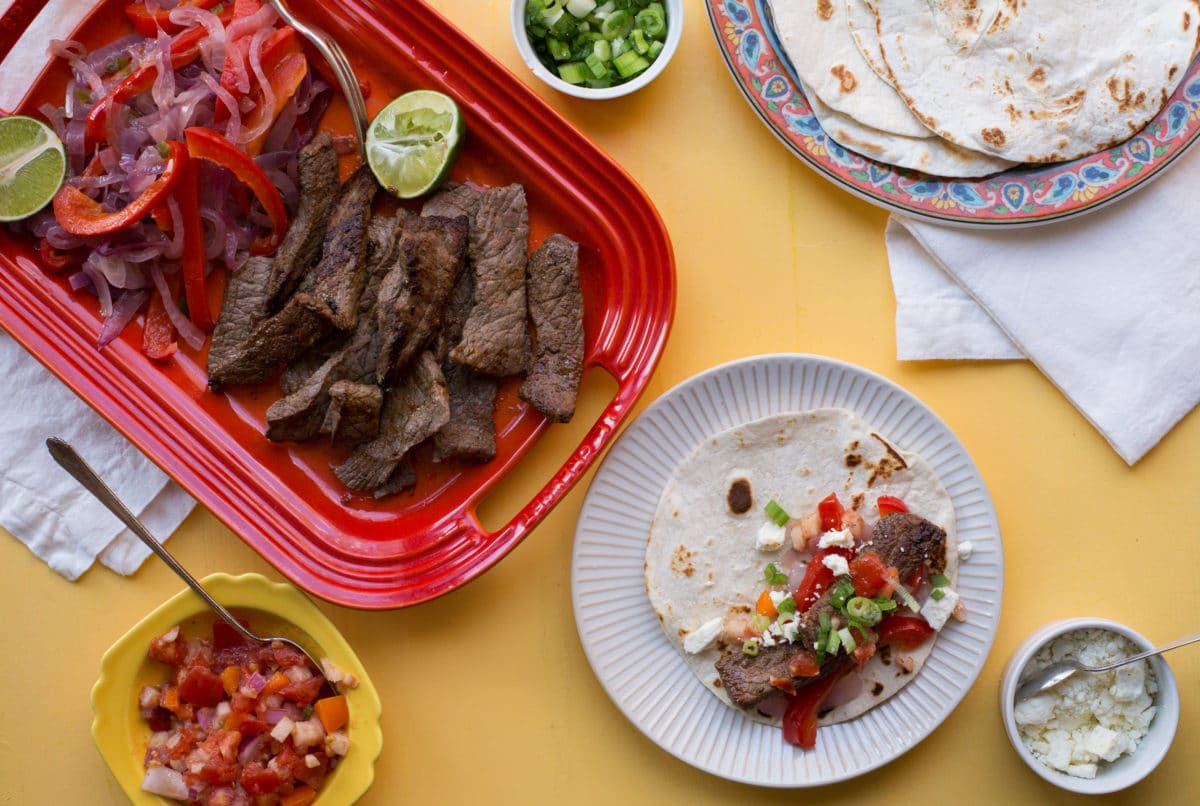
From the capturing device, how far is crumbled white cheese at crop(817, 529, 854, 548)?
3.10m

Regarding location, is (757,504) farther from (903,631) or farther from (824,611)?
(903,631)

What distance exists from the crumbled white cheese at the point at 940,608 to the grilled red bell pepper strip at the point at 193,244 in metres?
2.64

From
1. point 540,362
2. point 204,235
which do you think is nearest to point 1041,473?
point 540,362

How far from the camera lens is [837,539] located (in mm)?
3100

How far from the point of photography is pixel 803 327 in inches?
134

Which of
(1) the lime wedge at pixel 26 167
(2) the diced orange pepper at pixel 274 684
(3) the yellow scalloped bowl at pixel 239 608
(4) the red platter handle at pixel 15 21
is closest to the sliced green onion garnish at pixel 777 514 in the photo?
(3) the yellow scalloped bowl at pixel 239 608

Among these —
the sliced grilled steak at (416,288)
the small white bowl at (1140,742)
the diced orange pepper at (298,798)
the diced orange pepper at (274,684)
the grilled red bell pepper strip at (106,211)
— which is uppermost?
the grilled red bell pepper strip at (106,211)

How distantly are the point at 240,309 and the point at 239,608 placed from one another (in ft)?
3.33

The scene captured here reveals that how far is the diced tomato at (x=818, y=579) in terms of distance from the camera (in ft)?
10.3

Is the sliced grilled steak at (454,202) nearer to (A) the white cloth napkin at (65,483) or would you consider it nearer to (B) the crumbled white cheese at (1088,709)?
(A) the white cloth napkin at (65,483)

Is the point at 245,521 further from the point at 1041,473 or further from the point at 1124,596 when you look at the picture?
the point at 1124,596

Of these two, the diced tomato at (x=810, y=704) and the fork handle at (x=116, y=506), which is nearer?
the fork handle at (x=116, y=506)

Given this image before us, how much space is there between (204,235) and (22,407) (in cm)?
90

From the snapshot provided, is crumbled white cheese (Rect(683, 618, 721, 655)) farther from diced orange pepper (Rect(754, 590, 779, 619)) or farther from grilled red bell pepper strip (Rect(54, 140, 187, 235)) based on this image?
grilled red bell pepper strip (Rect(54, 140, 187, 235))
